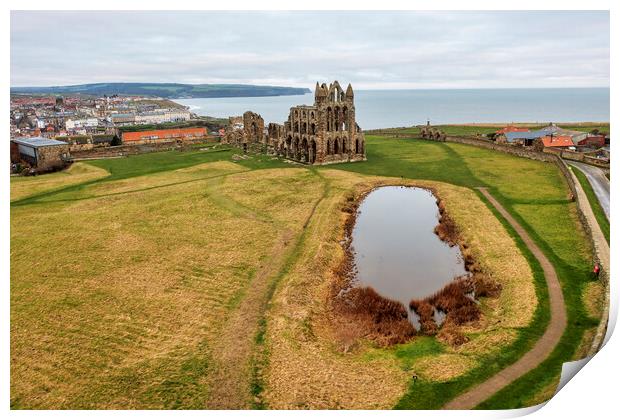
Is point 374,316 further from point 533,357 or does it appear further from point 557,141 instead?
point 557,141

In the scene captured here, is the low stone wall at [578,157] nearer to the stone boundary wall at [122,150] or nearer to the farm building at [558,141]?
the farm building at [558,141]

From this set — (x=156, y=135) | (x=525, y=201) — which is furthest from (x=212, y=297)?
(x=156, y=135)

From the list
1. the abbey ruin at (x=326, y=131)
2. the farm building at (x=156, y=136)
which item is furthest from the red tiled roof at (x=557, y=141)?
the farm building at (x=156, y=136)

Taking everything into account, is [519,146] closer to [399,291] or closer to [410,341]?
[399,291]

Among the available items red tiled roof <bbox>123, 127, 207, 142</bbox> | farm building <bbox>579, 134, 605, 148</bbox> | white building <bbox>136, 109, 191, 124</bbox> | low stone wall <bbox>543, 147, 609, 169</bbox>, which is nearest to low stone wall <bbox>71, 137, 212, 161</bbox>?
red tiled roof <bbox>123, 127, 207, 142</bbox>

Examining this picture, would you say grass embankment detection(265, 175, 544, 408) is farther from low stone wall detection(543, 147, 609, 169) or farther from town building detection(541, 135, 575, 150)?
town building detection(541, 135, 575, 150)

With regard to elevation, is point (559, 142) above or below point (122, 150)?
above
